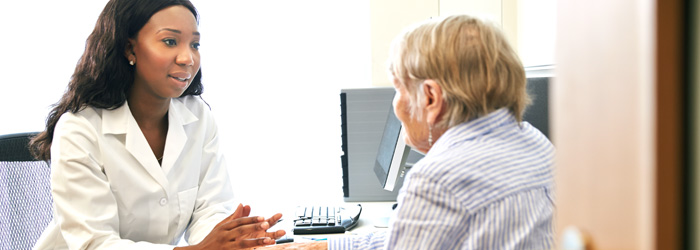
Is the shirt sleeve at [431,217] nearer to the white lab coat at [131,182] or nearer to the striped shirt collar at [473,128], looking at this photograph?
the striped shirt collar at [473,128]

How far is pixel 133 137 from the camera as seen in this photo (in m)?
1.54

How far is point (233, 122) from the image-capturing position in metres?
2.82

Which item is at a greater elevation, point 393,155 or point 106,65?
point 106,65

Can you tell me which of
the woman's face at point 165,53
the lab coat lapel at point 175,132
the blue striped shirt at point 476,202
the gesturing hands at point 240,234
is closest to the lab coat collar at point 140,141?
the lab coat lapel at point 175,132

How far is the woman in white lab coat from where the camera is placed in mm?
1400

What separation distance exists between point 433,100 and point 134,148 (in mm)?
849

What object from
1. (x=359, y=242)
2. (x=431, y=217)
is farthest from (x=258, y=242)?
(x=431, y=217)

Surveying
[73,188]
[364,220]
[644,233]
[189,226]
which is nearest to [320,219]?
[364,220]

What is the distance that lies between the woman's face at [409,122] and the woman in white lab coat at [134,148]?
455 millimetres

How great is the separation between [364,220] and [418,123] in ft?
2.73

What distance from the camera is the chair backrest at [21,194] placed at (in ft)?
5.29

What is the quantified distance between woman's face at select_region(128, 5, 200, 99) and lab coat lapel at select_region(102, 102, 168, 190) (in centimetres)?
10

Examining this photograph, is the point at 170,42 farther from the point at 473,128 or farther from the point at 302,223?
the point at 473,128

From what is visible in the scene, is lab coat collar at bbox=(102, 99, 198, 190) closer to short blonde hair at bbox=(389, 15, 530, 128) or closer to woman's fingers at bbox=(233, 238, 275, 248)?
woman's fingers at bbox=(233, 238, 275, 248)
